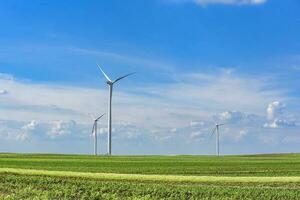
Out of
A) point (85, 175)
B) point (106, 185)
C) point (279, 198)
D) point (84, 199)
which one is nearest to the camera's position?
point (84, 199)

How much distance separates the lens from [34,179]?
52.3 m

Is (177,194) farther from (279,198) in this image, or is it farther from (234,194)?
(279,198)

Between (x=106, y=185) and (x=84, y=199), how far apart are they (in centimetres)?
923

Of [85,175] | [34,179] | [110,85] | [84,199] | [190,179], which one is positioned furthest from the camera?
[110,85]

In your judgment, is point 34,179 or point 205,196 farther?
point 34,179

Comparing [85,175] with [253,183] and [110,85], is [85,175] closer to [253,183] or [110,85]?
[253,183]

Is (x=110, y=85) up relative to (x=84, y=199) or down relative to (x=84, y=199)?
up

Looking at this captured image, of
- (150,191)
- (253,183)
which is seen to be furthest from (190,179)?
(150,191)

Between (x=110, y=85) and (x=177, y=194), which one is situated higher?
(x=110, y=85)

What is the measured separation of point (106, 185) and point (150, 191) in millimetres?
5340

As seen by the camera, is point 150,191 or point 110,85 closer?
point 150,191

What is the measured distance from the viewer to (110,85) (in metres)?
122

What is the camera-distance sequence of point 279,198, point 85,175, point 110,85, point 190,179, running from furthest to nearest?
point 110,85 → point 85,175 → point 190,179 → point 279,198

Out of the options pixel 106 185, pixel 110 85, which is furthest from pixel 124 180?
pixel 110 85
